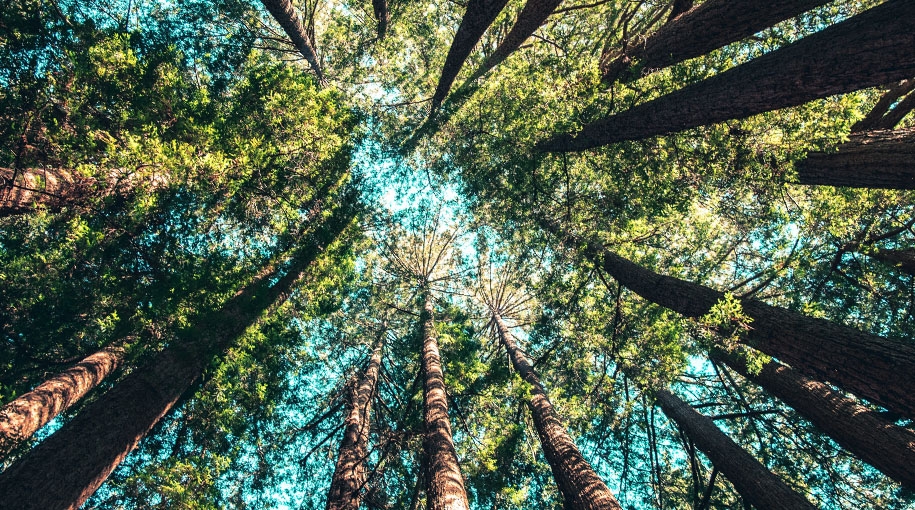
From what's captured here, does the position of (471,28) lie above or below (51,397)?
above

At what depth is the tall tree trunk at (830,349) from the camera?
4074 millimetres

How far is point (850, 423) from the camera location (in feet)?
18.7

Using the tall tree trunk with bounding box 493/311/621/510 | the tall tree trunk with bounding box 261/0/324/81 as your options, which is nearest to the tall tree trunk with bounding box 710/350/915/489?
the tall tree trunk with bounding box 493/311/621/510

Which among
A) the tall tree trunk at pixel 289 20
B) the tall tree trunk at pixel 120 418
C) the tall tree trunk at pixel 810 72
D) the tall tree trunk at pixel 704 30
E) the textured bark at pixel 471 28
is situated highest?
the tall tree trunk at pixel 289 20

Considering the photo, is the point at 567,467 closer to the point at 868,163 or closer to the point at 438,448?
the point at 438,448

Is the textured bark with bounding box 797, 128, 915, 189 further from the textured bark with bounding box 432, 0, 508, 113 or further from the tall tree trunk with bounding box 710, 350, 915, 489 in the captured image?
the textured bark with bounding box 432, 0, 508, 113

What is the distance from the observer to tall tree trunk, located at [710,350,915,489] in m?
4.98

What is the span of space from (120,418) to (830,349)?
9.13 m

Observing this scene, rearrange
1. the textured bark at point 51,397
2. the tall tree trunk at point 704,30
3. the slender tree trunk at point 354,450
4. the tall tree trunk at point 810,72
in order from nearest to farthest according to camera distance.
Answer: the tall tree trunk at point 810,72 < the textured bark at point 51,397 < the tall tree trunk at point 704,30 < the slender tree trunk at point 354,450

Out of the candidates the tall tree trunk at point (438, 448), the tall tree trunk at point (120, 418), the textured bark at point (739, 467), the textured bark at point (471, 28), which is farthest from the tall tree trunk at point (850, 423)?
the tall tree trunk at point (120, 418)

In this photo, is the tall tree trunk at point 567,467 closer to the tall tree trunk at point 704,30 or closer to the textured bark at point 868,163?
the textured bark at point 868,163

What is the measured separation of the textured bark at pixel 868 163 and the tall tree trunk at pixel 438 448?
7.35 m

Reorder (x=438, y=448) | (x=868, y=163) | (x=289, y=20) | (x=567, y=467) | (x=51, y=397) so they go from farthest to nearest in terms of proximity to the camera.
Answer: (x=289, y=20) → (x=567, y=467) → (x=438, y=448) → (x=51, y=397) → (x=868, y=163)

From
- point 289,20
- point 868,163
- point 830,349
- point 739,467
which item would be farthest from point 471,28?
point 739,467
